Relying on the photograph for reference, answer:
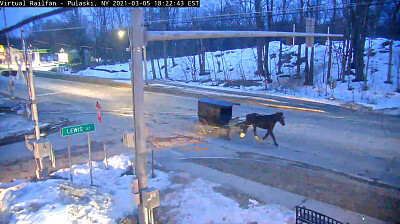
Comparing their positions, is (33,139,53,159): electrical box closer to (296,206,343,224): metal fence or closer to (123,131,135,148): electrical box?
(123,131,135,148): electrical box

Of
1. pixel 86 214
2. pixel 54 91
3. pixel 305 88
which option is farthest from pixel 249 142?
pixel 54 91

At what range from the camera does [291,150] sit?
1302 cm

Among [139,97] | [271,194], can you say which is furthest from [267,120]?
[139,97]

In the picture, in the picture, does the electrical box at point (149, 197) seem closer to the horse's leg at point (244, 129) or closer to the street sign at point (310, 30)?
the street sign at point (310, 30)

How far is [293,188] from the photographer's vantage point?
9.35 meters

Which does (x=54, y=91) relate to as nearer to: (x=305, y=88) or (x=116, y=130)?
(x=116, y=130)

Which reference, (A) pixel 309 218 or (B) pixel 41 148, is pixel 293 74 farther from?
(B) pixel 41 148

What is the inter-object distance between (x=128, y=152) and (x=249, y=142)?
4897mm

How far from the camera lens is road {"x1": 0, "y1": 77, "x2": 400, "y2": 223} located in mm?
9367

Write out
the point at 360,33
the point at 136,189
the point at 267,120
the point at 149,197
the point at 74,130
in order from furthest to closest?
the point at 360,33 → the point at 267,120 → the point at 74,130 → the point at 136,189 → the point at 149,197

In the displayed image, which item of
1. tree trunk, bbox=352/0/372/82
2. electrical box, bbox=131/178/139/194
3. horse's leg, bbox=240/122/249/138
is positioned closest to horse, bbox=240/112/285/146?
horse's leg, bbox=240/122/249/138

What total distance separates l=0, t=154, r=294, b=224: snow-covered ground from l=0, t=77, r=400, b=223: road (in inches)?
66.3

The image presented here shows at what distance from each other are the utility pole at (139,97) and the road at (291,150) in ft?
15.1

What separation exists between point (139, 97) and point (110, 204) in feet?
11.2
